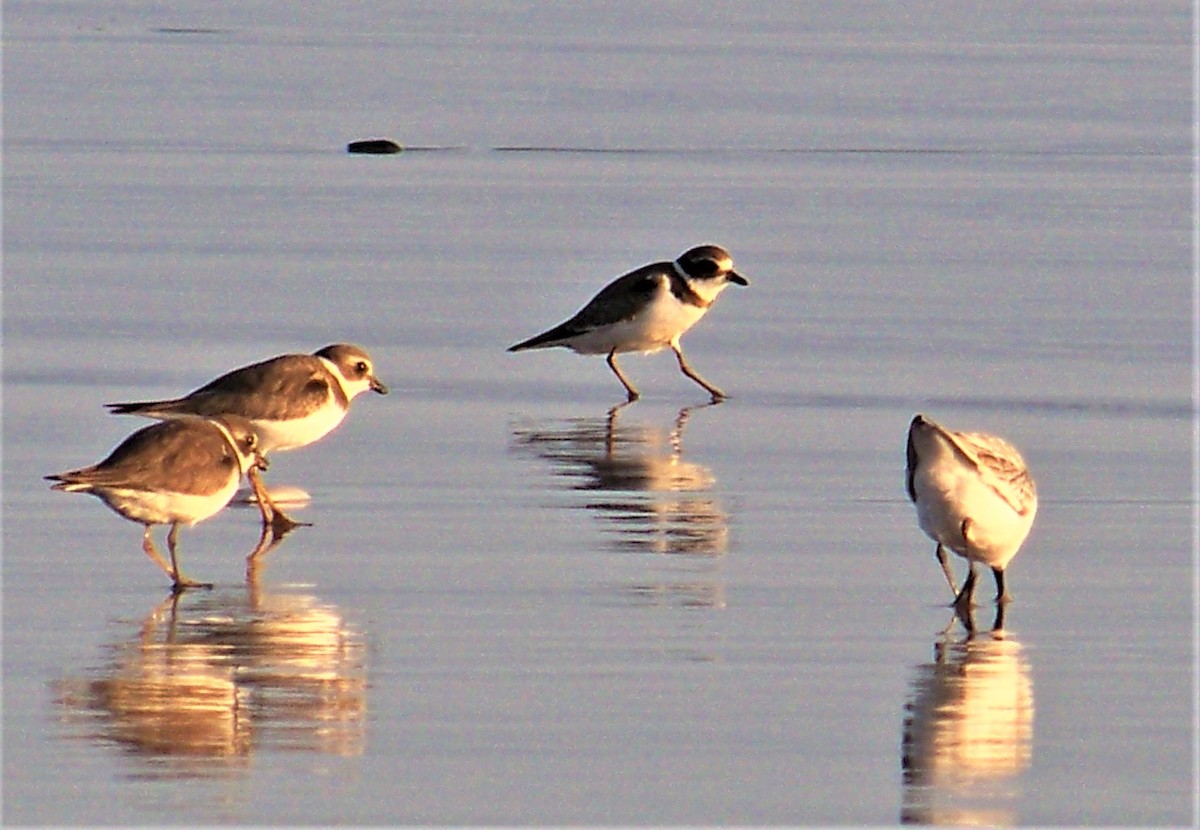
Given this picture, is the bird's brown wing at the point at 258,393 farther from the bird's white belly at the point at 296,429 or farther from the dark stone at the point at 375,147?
the dark stone at the point at 375,147

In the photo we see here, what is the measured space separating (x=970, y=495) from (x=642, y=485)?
2540 mm

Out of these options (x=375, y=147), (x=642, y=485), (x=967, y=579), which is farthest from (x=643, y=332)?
(x=375, y=147)

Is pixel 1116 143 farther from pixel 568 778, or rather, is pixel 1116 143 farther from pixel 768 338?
pixel 568 778

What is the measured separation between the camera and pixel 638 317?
14.2m

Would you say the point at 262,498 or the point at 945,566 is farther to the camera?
the point at 262,498

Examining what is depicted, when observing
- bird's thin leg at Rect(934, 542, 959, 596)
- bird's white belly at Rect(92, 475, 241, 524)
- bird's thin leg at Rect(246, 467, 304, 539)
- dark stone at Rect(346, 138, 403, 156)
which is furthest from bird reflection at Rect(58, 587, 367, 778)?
dark stone at Rect(346, 138, 403, 156)

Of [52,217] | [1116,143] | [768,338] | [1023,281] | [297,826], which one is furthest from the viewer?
[1116,143]

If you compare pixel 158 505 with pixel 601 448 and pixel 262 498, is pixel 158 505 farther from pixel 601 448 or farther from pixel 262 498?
pixel 601 448

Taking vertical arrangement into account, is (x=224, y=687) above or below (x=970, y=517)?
below

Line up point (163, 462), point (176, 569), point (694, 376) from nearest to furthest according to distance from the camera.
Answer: point (176, 569) → point (163, 462) → point (694, 376)

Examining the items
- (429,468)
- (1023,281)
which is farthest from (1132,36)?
(429,468)

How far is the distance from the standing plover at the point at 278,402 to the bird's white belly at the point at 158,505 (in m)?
1.54

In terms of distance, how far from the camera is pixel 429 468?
1103 cm

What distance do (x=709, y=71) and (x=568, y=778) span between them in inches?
798
